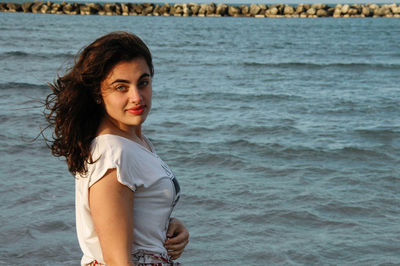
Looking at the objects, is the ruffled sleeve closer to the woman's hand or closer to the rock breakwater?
the woman's hand

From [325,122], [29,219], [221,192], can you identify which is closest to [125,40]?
[29,219]

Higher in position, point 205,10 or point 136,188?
point 136,188

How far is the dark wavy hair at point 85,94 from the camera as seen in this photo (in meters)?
1.66

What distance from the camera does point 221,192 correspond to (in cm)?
558

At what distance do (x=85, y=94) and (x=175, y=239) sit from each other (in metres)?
0.54

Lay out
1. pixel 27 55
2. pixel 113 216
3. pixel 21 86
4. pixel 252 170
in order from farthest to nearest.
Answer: pixel 27 55, pixel 21 86, pixel 252 170, pixel 113 216

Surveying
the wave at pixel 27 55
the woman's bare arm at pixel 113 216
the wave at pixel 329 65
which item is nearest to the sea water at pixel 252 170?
the woman's bare arm at pixel 113 216

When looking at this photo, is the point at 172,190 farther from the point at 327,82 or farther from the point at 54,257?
the point at 327,82

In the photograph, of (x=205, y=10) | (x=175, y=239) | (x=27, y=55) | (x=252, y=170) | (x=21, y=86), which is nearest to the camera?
(x=175, y=239)

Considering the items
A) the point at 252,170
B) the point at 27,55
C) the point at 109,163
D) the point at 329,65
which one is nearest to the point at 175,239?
the point at 109,163

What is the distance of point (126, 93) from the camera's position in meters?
1.71

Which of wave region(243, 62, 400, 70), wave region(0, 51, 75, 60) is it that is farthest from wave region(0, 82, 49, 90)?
wave region(243, 62, 400, 70)

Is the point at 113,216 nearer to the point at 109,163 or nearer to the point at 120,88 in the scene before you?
the point at 109,163

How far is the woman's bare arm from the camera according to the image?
1.55m
